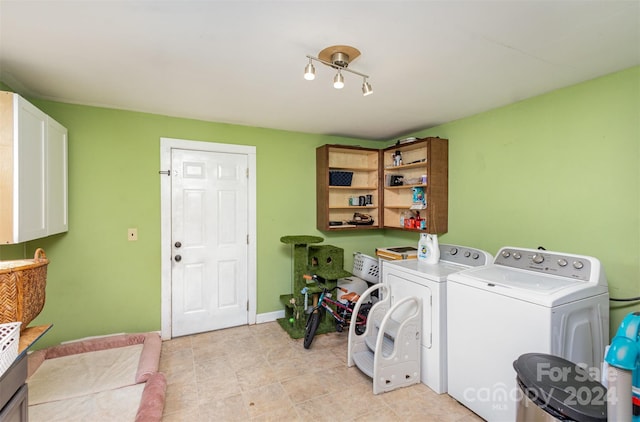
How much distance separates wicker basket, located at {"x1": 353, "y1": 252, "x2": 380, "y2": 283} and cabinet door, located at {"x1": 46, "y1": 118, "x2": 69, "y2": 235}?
3.03 m

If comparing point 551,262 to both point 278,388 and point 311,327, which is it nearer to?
point 311,327

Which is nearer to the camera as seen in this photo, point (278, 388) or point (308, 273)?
point (278, 388)

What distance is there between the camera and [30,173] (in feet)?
6.23

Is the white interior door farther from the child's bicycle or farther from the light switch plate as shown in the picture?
the child's bicycle

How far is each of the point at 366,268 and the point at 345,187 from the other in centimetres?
104

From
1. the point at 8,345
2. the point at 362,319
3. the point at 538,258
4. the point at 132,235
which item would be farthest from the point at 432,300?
the point at 132,235

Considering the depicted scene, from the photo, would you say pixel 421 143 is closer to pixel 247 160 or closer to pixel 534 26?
pixel 534 26

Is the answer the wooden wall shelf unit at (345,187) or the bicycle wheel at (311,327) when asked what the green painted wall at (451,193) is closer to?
the wooden wall shelf unit at (345,187)

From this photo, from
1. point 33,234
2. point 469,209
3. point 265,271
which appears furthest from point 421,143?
point 33,234

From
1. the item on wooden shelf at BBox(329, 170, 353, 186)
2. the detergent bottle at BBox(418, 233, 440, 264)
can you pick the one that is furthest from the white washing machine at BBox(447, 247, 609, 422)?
the item on wooden shelf at BBox(329, 170, 353, 186)

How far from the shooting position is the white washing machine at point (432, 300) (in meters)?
2.14

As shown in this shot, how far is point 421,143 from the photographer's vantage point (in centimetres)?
320

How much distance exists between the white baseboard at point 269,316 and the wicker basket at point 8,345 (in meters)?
2.39

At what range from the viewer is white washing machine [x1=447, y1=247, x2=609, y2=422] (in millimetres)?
1611
